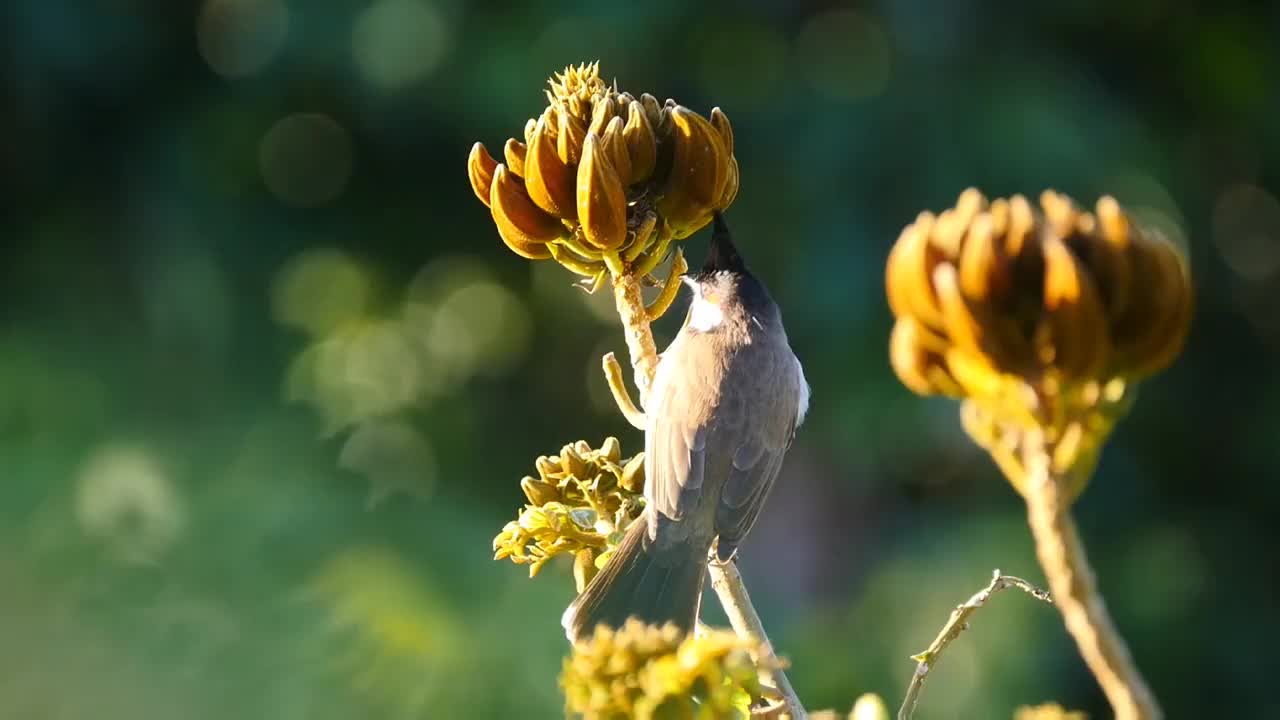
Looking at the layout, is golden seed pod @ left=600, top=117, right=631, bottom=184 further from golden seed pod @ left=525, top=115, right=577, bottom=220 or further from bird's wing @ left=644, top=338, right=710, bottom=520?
bird's wing @ left=644, top=338, right=710, bottom=520

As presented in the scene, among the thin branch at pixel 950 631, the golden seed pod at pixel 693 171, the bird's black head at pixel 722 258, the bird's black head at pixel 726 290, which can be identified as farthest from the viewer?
the bird's black head at pixel 726 290

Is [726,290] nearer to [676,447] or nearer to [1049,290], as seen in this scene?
[676,447]

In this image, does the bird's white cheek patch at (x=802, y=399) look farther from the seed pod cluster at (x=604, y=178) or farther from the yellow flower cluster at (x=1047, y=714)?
the yellow flower cluster at (x=1047, y=714)

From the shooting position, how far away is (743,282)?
156 cm

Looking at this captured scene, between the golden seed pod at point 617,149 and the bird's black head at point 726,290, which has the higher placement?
the bird's black head at point 726,290

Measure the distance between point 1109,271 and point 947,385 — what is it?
7cm

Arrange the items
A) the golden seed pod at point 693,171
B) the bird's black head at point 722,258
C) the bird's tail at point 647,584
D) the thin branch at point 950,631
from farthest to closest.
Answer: the bird's black head at point 722,258 < the bird's tail at point 647,584 < the golden seed pod at point 693,171 < the thin branch at point 950,631

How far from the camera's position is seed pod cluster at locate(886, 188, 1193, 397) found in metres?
0.46

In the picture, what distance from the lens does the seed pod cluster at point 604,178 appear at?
794 mm

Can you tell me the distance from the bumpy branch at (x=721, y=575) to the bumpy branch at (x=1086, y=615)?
0.13 meters

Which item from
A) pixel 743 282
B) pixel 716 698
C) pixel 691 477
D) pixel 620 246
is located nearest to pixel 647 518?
pixel 691 477

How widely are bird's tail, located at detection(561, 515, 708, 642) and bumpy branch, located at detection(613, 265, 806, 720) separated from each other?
0.26m

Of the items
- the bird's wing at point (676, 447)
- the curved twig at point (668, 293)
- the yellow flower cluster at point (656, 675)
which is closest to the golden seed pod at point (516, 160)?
the curved twig at point (668, 293)

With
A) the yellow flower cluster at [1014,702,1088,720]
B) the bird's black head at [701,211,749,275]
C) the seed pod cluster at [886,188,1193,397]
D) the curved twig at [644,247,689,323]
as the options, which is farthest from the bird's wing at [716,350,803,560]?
the seed pod cluster at [886,188,1193,397]
